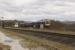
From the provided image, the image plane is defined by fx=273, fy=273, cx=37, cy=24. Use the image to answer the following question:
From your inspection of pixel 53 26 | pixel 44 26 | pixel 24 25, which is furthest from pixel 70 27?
pixel 24 25

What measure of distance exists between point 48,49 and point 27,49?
194 centimetres

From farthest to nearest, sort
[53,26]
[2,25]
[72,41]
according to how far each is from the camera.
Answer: [2,25] < [53,26] < [72,41]

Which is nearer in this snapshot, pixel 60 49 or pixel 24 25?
pixel 60 49

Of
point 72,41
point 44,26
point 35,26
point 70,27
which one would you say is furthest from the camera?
point 35,26

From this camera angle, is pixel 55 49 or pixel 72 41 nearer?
pixel 55 49

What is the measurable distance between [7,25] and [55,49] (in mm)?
89920

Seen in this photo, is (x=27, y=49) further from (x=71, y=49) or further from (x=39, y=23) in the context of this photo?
(x=39, y=23)

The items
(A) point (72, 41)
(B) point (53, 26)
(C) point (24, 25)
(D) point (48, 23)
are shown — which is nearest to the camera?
(A) point (72, 41)

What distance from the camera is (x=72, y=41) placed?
26.9 metres

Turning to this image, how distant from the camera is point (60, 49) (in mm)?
22125

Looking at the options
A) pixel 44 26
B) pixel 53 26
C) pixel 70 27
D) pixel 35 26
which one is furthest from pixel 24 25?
pixel 70 27

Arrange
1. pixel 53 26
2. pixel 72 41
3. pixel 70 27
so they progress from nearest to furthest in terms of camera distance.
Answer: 1. pixel 72 41
2. pixel 70 27
3. pixel 53 26

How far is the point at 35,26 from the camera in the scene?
75.7 meters

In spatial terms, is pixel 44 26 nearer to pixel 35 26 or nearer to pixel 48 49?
pixel 35 26
